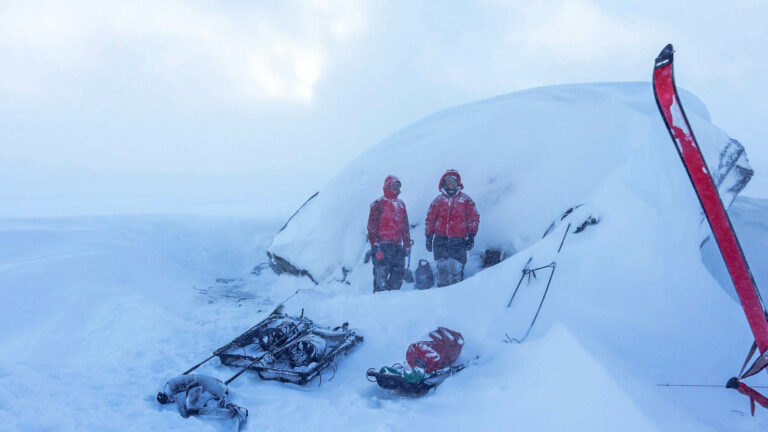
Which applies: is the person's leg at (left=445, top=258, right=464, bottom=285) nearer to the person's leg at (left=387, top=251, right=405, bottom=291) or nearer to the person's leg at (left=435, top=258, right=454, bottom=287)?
the person's leg at (left=435, top=258, right=454, bottom=287)

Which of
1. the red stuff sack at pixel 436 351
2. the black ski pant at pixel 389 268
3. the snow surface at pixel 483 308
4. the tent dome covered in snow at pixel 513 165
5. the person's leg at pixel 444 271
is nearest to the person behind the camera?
the snow surface at pixel 483 308

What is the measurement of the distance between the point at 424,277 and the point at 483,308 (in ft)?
4.90

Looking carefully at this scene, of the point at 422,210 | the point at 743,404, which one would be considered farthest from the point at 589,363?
the point at 422,210

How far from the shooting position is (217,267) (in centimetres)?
856

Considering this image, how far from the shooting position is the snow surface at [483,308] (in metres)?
2.93

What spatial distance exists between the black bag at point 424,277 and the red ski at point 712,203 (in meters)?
3.67

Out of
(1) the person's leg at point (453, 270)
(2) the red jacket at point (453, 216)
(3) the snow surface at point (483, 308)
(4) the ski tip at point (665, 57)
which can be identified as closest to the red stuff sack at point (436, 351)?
(3) the snow surface at point (483, 308)

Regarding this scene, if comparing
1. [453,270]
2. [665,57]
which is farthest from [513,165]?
[665,57]

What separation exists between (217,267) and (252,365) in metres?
5.07

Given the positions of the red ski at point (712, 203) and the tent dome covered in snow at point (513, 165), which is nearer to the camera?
the red ski at point (712, 203)

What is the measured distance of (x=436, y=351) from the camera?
3746 mm

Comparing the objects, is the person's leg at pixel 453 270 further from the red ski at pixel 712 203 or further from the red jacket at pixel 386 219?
the red ski at pixel 712 203

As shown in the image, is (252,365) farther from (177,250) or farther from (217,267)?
(177,250)

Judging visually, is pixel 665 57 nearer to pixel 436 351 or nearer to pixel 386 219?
pixel 436 351
